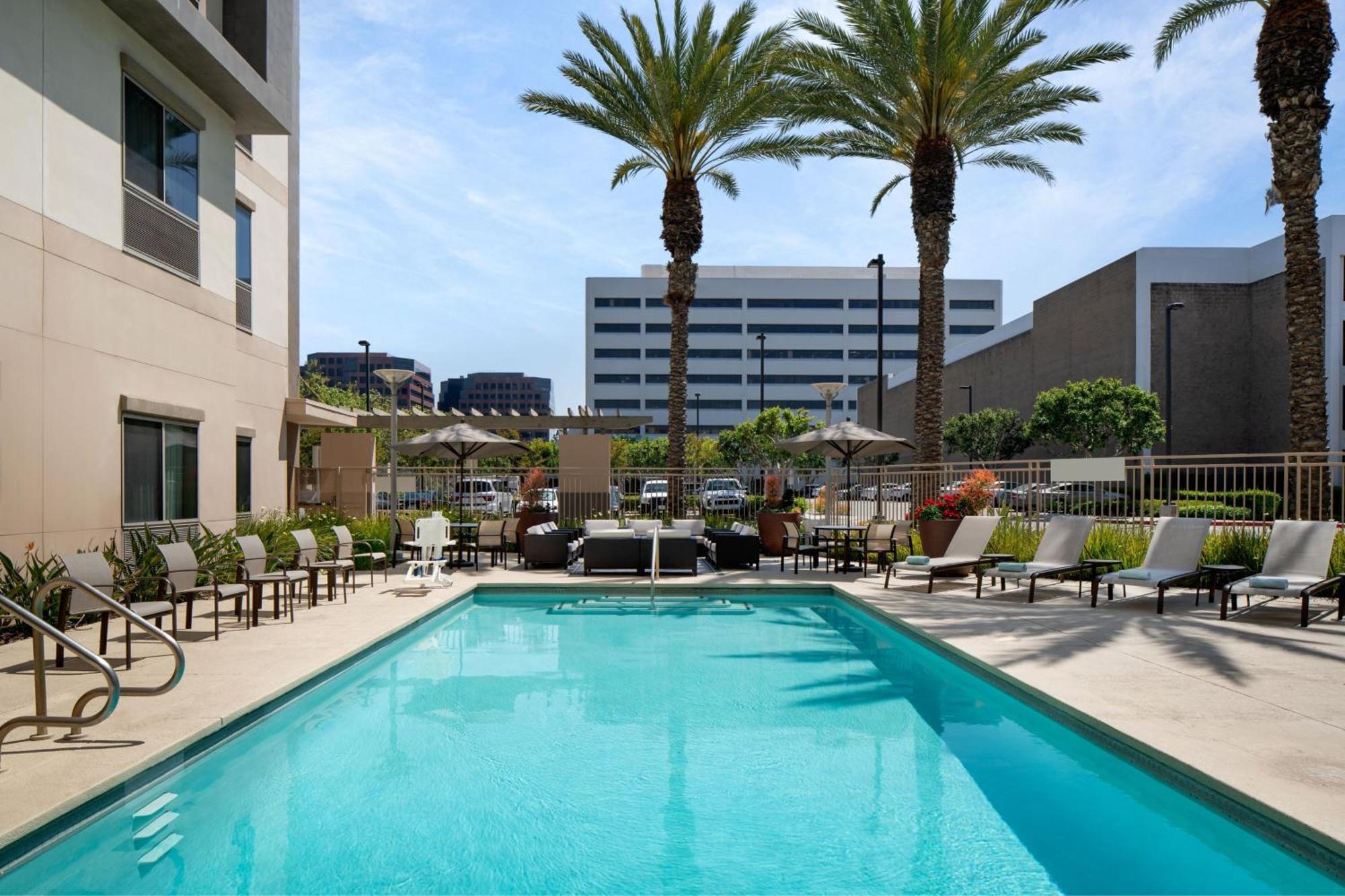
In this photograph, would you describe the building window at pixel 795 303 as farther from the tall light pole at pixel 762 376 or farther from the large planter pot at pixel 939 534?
the large planter pot at pixel 939 534

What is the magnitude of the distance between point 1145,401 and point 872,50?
24768mm

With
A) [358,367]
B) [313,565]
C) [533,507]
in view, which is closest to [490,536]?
[533,507]

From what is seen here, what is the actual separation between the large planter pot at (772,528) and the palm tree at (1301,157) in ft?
29.4

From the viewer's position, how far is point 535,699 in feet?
24.7

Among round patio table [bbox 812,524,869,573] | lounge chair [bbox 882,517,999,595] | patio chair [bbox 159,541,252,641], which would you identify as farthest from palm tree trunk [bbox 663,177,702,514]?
patio chair [bbox 159,541,252,641]

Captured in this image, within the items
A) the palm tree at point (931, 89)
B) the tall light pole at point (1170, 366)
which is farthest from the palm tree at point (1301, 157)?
the tall light pole at point (1170, 366)

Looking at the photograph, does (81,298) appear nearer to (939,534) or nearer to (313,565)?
(313,565)

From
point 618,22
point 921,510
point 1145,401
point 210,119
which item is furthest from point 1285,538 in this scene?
point 1145,401

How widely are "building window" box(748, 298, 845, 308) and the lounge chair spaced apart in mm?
68399

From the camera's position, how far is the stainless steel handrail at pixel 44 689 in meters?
4.30

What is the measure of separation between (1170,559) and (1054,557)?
1466 millimetres

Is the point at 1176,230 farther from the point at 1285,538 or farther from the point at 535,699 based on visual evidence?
the point at 535,699

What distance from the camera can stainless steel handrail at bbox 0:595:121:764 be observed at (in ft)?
14.1

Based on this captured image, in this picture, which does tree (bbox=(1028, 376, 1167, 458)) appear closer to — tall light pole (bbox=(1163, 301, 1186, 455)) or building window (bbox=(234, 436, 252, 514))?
tall light pole (bbox=(1163, 301, 1186, 455))
